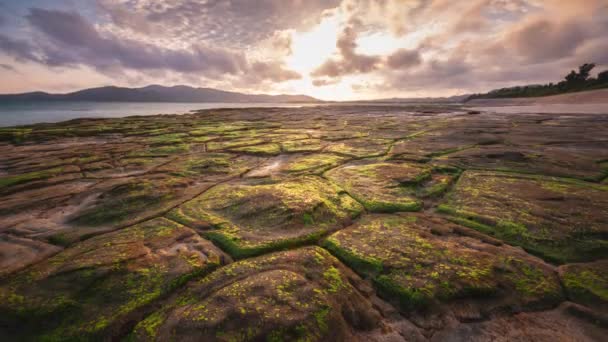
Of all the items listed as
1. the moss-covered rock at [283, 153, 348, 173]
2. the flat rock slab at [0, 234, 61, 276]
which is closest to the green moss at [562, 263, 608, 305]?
the moss-covered rock at [283, 153, 348, 173]

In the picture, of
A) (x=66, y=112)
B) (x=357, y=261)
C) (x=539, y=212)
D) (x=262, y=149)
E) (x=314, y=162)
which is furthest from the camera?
(x=66, y=112)

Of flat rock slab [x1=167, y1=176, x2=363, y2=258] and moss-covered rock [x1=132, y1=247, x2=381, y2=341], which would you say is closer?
moss-covered rock [x1=132, y1=247, x2=381, y2=341]

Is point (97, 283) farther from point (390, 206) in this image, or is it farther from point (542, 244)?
point (542, 244)

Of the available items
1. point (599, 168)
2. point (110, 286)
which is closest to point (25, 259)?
point (110, 286)

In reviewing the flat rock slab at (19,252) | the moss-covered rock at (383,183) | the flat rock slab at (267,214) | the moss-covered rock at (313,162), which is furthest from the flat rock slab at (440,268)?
the flat rock slab at (19,252)

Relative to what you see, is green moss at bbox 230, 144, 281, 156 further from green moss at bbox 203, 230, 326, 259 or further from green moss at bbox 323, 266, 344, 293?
green moss at bbox 323, 266, 344, 293

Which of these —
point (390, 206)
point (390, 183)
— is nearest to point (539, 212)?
point (390, 206)

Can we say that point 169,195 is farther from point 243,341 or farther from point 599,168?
point 599,168
